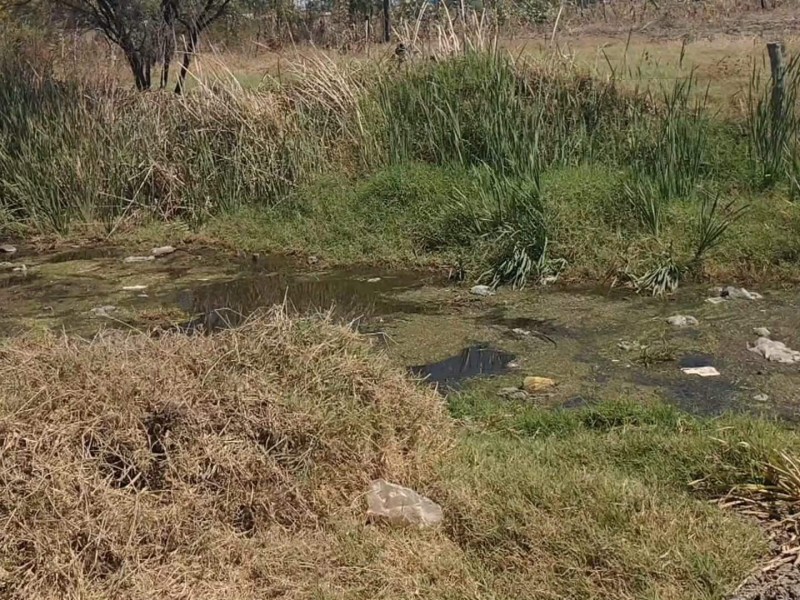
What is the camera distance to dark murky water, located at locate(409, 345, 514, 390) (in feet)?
14.4

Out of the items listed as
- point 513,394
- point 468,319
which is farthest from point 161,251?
point 513,394

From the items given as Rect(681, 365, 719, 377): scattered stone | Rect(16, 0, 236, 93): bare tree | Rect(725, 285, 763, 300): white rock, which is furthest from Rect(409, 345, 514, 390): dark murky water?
Rect(16, 0, 236, 93): bare tree

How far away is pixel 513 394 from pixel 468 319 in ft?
4.43

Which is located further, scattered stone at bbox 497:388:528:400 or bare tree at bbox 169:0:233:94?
bare tree at bbox 169:0:233:94

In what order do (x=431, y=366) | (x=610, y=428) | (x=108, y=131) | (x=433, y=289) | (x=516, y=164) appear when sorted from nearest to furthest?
(x=610, y=428)
(x=431, y=366)
(x=433, y=289)
(x=516, y=164)
(x=108, y=131)

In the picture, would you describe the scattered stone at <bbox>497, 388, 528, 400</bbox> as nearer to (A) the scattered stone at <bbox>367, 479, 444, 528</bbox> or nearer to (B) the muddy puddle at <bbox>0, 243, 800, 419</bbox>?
(B) the muddy puddle at <bbox>0, 243, 800, 419</bbox>

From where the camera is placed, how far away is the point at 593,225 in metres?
6.30

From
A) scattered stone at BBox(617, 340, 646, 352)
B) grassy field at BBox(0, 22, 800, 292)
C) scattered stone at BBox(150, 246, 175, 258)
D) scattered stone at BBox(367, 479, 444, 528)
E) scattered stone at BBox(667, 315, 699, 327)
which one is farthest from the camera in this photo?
scattered stone at BBox(150, 246, 175, 258)

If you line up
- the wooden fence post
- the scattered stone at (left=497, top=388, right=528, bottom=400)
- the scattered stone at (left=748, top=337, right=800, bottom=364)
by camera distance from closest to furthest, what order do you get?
the scattered stone at (left=497, top=388, right=528, bottom=400), the scattered stone at (left=748, top=337, right=800, bottom=364), the wooden fence post

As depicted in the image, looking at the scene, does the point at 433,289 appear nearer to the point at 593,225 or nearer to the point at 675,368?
the point at 593,225

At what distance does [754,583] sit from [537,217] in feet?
13.5

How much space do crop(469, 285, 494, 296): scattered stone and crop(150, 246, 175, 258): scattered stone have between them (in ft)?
10.3

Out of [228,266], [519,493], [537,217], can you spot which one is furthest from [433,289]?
[519,493]

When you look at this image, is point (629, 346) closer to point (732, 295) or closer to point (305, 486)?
point (732, 295)
